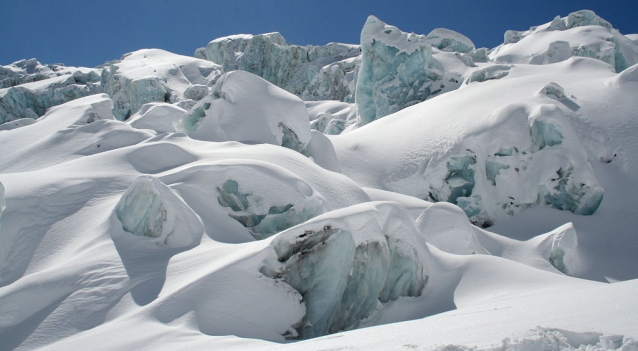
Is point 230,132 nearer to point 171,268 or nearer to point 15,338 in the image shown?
point 171,268

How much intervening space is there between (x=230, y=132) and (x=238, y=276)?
7535 mm

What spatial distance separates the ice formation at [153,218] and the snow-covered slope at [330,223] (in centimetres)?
3

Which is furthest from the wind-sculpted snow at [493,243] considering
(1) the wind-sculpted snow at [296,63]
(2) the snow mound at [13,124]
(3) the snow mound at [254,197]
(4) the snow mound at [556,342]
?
(1) the wind-sculpted snow at [296,63]

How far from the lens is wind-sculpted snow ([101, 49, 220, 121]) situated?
98.2 ft

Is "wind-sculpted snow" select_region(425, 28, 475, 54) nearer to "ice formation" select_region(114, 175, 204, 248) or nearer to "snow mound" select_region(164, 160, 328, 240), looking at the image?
"snow mound" select_region(164, 160, 328, 240)

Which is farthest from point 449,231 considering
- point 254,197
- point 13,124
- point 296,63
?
point 296,63

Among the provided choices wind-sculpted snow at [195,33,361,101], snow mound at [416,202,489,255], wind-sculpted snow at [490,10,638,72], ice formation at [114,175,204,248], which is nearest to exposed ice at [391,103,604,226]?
snow mound at [416,202,489,255]

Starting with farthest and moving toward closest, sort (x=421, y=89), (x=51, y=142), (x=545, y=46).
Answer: (x=545, y=46) < (x=421, y=89) < (x=51, y=142)

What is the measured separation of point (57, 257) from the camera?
5125 millimetres

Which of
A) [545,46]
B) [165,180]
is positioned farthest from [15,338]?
[545,46]

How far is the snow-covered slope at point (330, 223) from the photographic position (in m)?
3.66

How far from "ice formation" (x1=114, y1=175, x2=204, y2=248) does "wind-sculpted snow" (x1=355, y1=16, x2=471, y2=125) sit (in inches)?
630

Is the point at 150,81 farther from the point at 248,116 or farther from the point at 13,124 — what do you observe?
the point at 248,116

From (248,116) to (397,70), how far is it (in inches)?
429
